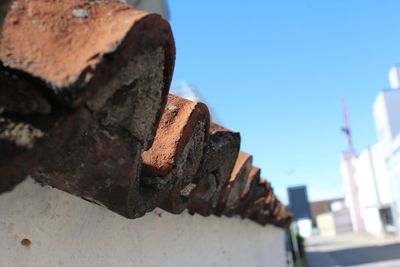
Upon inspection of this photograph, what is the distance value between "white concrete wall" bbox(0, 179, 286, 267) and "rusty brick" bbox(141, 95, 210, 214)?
21 centimetres

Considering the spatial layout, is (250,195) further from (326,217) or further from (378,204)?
(326,217)

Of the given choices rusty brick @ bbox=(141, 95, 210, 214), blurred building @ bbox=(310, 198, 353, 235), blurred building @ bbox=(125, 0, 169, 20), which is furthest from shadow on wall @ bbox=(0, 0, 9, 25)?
blurred building @ bbox=(310, 198, 353, 235)

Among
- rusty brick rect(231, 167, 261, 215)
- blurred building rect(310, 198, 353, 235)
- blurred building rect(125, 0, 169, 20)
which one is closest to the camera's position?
rusty brick rect(231, 167, 261, 215)

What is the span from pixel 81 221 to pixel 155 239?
0.76m

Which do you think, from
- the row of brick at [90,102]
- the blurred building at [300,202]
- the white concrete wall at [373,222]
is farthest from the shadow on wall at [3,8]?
the blurred building at [300,202]

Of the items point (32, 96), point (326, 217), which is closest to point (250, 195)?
point (32, 96)

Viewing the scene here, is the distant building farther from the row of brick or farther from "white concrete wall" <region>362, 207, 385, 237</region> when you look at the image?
the row of brick

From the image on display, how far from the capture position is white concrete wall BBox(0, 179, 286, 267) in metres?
1.30

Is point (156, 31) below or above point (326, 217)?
above

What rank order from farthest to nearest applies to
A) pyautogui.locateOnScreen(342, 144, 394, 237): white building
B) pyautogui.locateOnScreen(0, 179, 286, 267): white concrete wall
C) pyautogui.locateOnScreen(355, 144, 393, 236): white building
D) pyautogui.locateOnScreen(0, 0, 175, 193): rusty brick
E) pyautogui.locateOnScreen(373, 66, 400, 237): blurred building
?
pyautogui.locateOnScreen(342, 144, 394, 237): white building
pyautogui.locateOnScreen(355, 144, 393, 236): white building
pyautogui.locateOnScreen(373, 66, 400, 237): blurred building
pyautogui.locateOnScreen(0, 179, 286, 267): white concrete wall
pyautogui.locateOnScreen(0, 0, 175, 193): rusty brick

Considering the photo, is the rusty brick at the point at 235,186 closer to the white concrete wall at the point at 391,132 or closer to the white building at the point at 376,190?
the white concrete wall at the point at 391,132

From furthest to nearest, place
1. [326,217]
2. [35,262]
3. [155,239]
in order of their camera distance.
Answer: [326,217]
[155,239]
[35,262]

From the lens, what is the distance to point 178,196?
2025 millimetres

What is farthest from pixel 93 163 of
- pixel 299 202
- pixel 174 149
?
pixel 299 202
